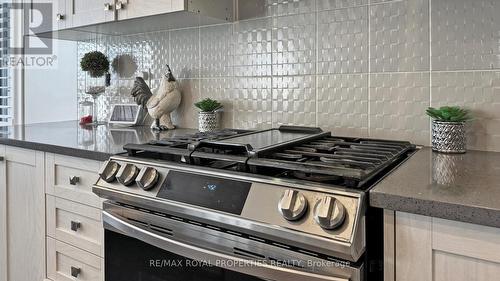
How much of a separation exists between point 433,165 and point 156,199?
2.45 ft

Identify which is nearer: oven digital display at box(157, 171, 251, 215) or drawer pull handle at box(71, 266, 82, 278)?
oven digital display at box(157, 171, 251, 215)

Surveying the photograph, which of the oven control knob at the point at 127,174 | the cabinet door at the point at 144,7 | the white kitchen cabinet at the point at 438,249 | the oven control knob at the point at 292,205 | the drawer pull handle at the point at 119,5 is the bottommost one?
the white kitchen cabinet at the point at 438,249

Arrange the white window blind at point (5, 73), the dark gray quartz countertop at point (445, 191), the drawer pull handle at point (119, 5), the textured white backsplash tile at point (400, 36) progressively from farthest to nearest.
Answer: the white window blind at point (5, 73) < the drawer pull handle at point (119, 5) < the textured white backsplash tile at point (400, 36) < the dark gray quartz countertop at point (445, 191)

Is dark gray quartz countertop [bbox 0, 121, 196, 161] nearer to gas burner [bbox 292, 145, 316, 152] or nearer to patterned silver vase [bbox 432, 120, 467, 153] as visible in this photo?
gas burner [bbox 292, 145, 316, 152]

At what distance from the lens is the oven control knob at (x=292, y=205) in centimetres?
81

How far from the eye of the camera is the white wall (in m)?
2.59

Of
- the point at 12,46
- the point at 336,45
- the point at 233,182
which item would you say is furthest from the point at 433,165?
the point at 12,46

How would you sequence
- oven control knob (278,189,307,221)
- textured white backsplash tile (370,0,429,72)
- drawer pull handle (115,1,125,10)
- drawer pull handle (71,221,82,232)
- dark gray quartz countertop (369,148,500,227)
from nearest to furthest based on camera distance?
dark gray quartz countertop (369,148,500,227)
oven control knob (278,189,307,221)
textured white backsplash tile (370,0,429,72)
drawer pull handle (71,221,82,232)
drawer pull handle (115,1,125,10)

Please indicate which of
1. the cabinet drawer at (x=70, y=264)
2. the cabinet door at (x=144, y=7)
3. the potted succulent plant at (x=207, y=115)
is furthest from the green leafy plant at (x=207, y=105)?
the cabinet drawer at (x=70, y=264)

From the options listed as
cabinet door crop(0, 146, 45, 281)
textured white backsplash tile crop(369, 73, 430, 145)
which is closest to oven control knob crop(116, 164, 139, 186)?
cabinet door crop(0, 146, 45, 281)

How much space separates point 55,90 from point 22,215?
1.17 metres

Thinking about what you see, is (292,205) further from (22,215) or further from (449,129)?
(22,215)

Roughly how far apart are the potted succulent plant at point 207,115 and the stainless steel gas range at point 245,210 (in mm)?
487

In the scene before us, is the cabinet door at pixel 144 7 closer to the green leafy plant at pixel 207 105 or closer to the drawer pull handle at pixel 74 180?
the green leafy plant at pixel 207 105
